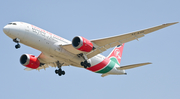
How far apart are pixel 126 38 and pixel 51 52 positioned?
847 centimetres

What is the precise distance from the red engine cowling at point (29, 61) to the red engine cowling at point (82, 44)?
7465 mm

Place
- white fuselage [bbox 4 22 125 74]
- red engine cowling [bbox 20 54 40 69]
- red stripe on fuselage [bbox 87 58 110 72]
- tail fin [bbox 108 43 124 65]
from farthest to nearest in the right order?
tail fin [bbox 108 43 124 65] → red stripe on fuselage [bbox 87 58 110 72] → red engine cowling [bbox 20 54 40 69] → white fuselage [bbox 4 22 125 74]

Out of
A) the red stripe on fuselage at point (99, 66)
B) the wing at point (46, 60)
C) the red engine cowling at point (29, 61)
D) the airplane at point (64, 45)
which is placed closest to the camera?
the airplane at point (64, 45)

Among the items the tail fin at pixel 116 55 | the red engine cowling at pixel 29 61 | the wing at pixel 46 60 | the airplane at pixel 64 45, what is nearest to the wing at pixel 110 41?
the airplane at pixel 64 45

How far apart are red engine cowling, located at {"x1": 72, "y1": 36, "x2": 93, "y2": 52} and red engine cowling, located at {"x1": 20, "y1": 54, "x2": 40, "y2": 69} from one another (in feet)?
24.5

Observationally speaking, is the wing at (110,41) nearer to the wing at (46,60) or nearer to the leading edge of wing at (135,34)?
the leading edge of wing at (135,34)

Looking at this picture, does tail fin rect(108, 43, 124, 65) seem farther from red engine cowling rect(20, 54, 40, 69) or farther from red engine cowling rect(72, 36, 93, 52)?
red engine cowling rect(20, 54, 40, 69)

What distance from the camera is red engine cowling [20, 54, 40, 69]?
34.2 metres

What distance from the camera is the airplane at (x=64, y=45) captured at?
2858cm

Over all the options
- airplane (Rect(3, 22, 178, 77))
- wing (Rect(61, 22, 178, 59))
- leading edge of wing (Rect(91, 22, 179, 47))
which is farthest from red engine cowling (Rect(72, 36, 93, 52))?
leading edge of wing (Rect(91, 22, 179, 47))

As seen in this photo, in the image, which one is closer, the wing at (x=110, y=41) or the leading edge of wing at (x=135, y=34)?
the leading edge of wing at (x=135, y=34)

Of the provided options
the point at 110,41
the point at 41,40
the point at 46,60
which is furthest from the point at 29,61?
the point at 110,41

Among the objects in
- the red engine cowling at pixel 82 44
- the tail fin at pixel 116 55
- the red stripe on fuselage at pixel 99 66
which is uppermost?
the tail fin at pixel 116 55

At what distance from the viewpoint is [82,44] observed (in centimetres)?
2927
